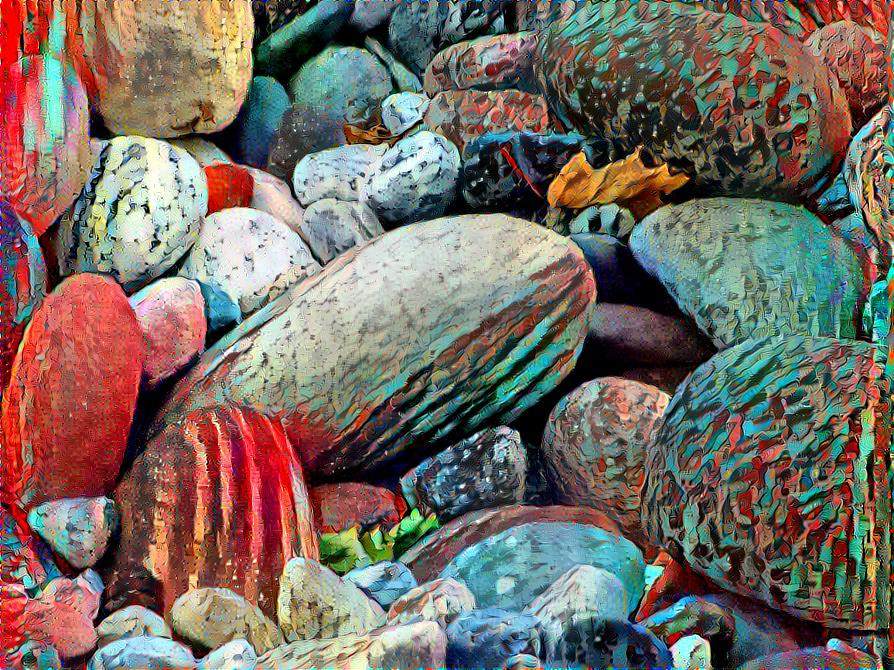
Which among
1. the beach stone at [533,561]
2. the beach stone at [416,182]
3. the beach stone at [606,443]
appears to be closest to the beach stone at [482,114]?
the beach stone at [416,182]

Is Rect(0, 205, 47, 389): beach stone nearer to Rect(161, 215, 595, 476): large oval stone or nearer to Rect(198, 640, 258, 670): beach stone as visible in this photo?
Rect(161, 215, 595, 476): large oval stone

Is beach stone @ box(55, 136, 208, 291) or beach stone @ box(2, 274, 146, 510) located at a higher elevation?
beach stone @ box(55, 136, 208, 291)

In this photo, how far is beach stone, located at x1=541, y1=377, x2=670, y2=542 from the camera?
2.72 feet

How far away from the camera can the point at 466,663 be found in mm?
672

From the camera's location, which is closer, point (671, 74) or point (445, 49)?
point (671, 74)

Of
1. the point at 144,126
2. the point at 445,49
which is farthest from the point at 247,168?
the point at 445,49

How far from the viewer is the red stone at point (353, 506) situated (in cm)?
83

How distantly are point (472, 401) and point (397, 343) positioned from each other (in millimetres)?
89

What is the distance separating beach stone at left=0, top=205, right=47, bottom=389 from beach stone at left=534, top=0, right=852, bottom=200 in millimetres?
535

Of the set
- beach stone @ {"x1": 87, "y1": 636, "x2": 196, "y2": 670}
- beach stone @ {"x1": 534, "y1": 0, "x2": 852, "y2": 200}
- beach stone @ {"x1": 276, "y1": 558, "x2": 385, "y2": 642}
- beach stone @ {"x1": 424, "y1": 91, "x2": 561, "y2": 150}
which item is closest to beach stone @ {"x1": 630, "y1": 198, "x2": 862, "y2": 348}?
beach stone @ {"x1": 534, "y1": 0, "x2": 852, "y2": 200}

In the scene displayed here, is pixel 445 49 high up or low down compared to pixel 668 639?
up

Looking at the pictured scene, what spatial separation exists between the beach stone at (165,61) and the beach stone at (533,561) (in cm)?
51

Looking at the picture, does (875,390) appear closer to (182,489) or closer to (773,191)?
(773,191)

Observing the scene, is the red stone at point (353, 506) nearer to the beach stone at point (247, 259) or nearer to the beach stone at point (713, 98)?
the beach stone at point (247, 259)
